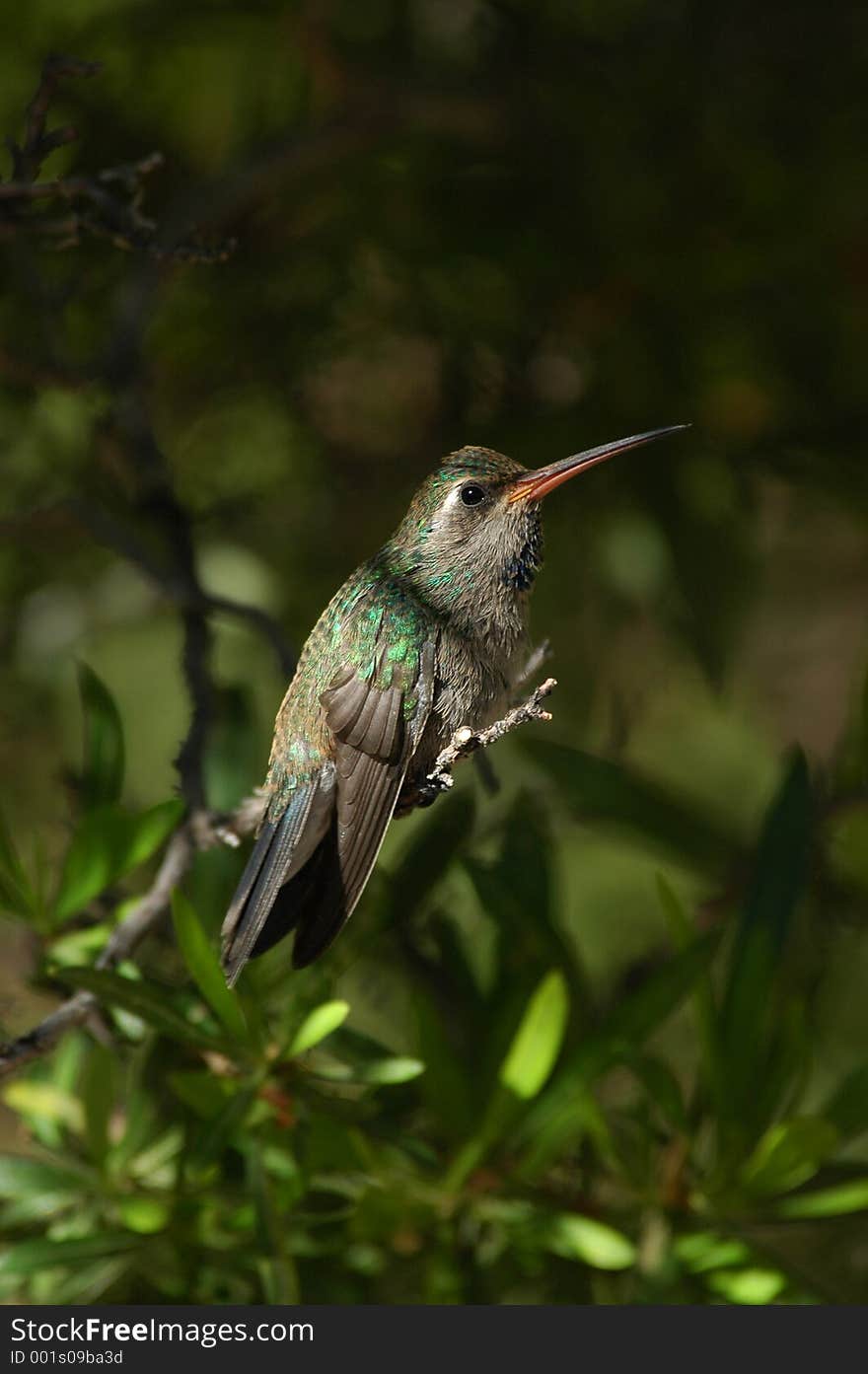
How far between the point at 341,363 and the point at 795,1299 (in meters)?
1.99

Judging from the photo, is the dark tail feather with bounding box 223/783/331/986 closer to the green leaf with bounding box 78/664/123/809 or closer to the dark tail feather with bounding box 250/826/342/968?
the dark tail feather with bounding box 250/826/342/968

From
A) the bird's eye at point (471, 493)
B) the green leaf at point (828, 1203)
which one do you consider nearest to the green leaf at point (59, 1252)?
the green leaf at point (828, 1203)

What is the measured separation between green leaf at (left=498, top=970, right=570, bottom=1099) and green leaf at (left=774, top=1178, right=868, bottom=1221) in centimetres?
37

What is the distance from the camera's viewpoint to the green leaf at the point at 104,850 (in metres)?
1.73

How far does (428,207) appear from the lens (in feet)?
9.81

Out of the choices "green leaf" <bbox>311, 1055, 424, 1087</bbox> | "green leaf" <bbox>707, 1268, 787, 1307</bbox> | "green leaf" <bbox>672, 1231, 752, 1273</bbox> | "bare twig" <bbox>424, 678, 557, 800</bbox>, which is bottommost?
"green leaf" <bbox>707, 1268, 787, 1307</bbox>

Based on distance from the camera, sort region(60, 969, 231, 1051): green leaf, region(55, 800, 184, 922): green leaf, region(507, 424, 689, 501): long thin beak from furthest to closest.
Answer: region(55, 800, 184, 922): green leaf
region(60, 969, 231, 1051): green leaf
region(507, 424, 689, 501): long thin beak

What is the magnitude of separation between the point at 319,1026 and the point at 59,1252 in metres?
0.51

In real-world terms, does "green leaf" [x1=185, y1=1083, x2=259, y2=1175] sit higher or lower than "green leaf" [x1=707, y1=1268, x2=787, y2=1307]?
higher

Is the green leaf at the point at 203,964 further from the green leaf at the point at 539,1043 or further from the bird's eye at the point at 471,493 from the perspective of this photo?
the bird's eye at the point at 471,493

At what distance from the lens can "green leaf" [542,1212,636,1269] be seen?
183 centimetres

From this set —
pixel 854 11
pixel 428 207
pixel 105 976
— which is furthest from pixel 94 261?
pixel 105 976

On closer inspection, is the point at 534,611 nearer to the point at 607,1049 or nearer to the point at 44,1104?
the point at 607,1049

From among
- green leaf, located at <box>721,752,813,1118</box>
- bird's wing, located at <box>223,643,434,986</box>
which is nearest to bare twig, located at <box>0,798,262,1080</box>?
bird's wing, located at <box>223,643,434,986</box>
